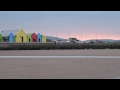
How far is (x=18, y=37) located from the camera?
30.1 meters

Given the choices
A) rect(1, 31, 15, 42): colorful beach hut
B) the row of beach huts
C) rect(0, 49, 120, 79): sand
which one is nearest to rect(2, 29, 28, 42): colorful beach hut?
the row of beach huts

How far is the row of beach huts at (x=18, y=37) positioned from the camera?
27969 mm

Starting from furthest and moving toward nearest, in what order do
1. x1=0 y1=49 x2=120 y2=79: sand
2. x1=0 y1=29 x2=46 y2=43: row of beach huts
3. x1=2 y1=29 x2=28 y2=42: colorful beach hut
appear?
x1=0 y1=29 x2=46 y2=43: row of beach huts, x1=2 y1=29 x2=28 y2=42: colorful beach hut, x1=0 y1=49 x2=120 y2=79: sand

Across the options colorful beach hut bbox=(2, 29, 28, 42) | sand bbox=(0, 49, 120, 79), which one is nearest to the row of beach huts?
colorful beach hut bbox=(2, 29, 28, 42)

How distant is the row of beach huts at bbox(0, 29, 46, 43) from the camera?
2797 centimetres

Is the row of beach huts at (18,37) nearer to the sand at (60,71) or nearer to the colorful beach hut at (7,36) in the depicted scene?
the colorful beach hut at (7,36)

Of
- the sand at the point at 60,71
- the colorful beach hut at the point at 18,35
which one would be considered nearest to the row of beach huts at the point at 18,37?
the colorful beach hut at the point at 18,35

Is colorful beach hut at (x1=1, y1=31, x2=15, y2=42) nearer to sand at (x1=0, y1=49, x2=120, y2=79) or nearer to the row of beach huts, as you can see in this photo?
the row of beach huts

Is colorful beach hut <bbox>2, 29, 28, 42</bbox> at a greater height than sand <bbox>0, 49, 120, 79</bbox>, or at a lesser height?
greater

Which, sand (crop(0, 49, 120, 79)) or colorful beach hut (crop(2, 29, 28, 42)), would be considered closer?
sand (crop(0, 49, 120, 79))

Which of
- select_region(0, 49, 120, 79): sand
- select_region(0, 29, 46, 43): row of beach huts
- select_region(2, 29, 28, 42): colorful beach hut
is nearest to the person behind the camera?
select_region(0, 49, 120, 79): sand

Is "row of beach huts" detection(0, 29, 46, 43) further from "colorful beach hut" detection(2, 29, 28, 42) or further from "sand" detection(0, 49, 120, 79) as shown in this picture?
"sand" detection(0, 49, 120, 79)
